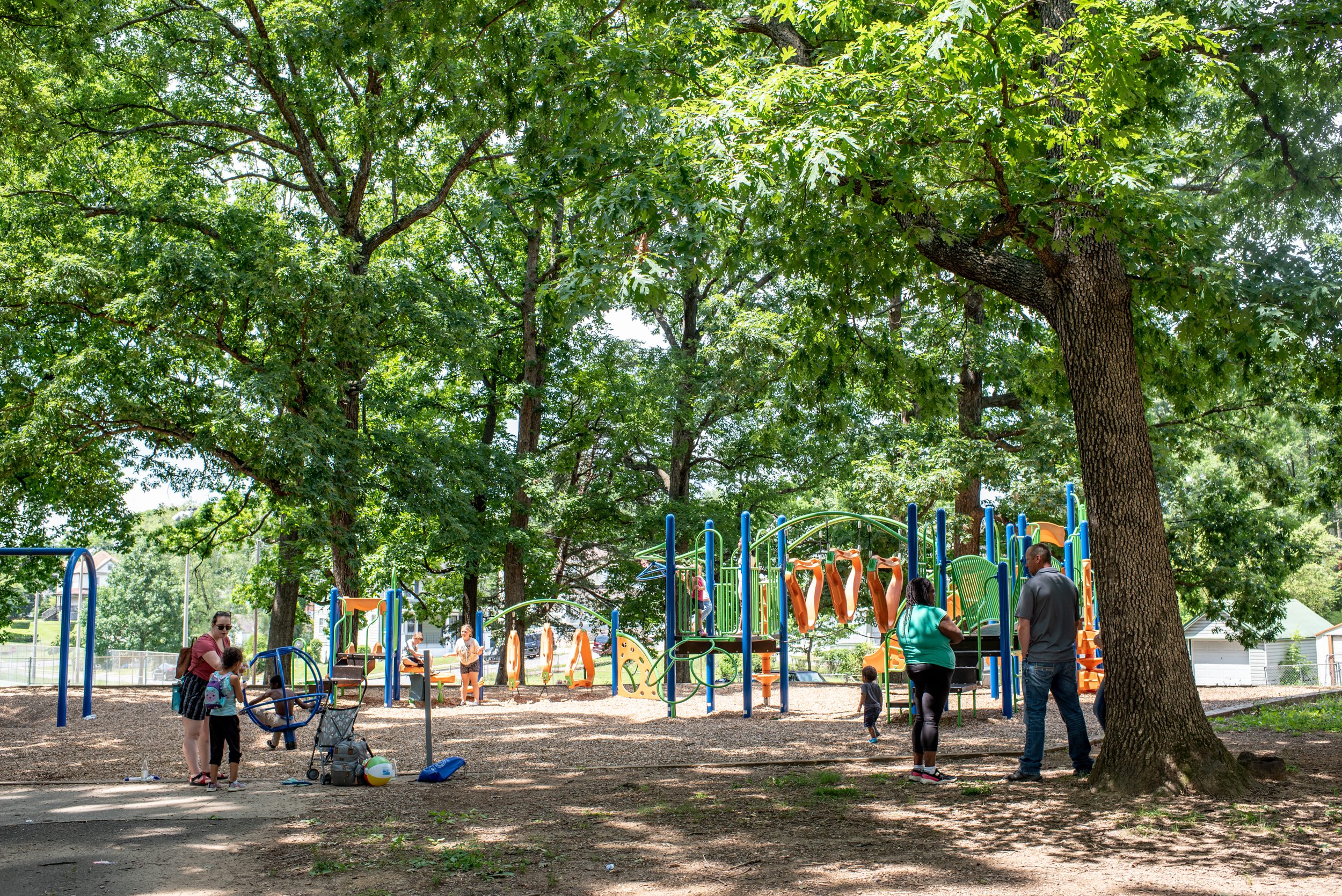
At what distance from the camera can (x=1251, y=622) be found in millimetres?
21438

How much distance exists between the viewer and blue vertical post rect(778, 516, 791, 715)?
495 inches

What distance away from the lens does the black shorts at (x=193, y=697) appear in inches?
304

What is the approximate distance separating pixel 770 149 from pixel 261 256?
40.8ft

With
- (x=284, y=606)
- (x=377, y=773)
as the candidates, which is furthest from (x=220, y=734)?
(x=284, y=606)

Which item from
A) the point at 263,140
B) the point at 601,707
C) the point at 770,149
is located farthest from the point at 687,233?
the point at 263,140

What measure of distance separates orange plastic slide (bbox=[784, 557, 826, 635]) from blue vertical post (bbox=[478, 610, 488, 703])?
5.77 metres

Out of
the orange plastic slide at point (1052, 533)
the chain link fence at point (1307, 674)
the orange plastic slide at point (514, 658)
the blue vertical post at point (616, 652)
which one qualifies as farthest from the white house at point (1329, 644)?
the blue vertical post at point (616, 652)

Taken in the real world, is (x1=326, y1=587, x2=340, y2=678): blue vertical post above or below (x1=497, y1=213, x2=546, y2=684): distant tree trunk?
below

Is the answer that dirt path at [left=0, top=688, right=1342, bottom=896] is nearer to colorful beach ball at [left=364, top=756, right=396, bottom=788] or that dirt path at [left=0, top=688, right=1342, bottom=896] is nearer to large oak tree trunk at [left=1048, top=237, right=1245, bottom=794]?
colorful beach ball at [left=364, top=756, right=396, bottom=788]

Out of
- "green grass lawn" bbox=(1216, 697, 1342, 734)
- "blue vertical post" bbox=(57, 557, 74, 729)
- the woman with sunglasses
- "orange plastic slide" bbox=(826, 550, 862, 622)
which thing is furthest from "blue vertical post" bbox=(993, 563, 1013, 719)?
"blue vertical post" bbox=(57, 557, 74, 729)

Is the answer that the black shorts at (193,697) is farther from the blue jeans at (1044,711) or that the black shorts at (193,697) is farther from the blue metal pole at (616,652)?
the blue metal pole at (616,652)

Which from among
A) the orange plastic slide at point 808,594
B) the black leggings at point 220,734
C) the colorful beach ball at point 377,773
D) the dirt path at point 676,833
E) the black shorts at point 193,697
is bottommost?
the dirt path at point 676,833

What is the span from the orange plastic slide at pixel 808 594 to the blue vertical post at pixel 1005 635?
85.8 inches

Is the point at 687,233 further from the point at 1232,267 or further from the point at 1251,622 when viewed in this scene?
the point at 1251,622
